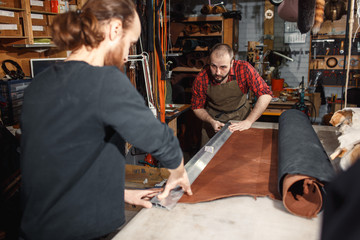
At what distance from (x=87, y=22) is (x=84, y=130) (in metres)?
0.32

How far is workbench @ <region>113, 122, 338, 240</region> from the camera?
0.98m

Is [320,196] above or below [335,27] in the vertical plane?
below

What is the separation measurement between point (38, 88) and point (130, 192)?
600 mm

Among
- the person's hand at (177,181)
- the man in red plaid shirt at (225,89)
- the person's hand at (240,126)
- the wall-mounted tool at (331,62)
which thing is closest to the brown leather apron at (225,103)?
the man in red plaid shirt at (225,89)

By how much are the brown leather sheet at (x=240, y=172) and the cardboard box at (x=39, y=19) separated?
263 centimetres

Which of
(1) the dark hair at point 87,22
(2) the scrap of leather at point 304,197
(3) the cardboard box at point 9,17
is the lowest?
(2) the scrap of leather at point 304,197

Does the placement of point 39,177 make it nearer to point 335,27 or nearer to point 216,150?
point 216,150

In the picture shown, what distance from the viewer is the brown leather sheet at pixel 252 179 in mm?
1107

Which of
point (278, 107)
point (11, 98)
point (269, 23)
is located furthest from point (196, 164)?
point (269, 23)

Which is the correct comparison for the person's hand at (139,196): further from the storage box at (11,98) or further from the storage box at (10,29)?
the storage box at (10,29)

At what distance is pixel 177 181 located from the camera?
3.91ft

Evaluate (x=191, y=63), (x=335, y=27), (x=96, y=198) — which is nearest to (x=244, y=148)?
(x=96, y=198)

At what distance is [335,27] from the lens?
5.46 meters

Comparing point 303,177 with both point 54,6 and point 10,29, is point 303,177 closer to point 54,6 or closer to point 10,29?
point 10,29
